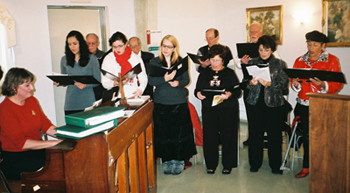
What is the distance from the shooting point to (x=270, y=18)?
599 centimetres

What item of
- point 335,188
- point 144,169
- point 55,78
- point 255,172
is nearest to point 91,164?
point 144,169

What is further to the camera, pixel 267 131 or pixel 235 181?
pixel 267 131

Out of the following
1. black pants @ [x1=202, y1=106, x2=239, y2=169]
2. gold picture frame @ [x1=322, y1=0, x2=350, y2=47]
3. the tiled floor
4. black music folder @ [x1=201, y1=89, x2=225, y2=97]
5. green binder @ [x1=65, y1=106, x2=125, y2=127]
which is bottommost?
the tiled floor

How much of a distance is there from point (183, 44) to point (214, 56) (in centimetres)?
316

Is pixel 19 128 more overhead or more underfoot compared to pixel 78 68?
more underfoot

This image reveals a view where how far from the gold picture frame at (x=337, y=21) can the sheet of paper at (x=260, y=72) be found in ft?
7.73

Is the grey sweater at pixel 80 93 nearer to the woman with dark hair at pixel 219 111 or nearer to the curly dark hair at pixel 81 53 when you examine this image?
the curly dark hair at pixel 81 53

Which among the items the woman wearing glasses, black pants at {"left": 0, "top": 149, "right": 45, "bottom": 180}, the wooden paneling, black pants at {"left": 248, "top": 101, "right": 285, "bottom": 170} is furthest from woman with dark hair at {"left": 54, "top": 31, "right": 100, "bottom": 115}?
the wooden paneling

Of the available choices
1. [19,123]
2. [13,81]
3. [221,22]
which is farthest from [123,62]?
[221,22]

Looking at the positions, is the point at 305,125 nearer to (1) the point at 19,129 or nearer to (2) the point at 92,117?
(2) the point at 92,117

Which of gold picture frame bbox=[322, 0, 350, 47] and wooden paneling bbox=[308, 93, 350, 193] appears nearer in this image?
wooden paneling bbox=[308, 93, 350, 193]

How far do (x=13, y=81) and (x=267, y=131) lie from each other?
2788 mm

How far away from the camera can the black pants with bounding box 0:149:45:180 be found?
7.73ft

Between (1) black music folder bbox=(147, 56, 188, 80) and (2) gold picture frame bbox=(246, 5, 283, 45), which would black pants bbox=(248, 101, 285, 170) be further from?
(2) gold picture frame bbox=(246, 5, 283, 45)
